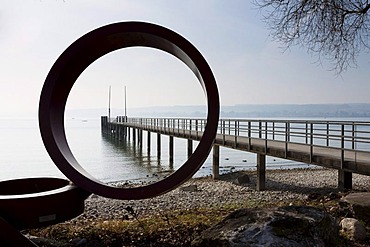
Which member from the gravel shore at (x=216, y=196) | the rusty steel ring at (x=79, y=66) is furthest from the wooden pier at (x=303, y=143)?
the rusty steel ring at (x=79, y=66)

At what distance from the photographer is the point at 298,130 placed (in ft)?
57.7

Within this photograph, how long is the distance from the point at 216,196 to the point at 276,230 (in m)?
9.48

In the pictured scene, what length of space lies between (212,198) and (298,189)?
4156mm

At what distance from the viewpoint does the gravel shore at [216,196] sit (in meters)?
10.8

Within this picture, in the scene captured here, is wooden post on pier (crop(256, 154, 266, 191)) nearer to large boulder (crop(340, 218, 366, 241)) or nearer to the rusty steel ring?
the rusty steel ring

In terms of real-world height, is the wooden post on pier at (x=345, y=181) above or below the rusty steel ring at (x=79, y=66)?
below

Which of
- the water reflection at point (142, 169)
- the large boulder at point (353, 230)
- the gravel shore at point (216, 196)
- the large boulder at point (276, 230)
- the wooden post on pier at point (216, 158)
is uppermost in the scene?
the large boulder at point (276, 230)

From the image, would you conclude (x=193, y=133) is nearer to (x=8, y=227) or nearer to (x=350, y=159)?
(x=350, y=159)

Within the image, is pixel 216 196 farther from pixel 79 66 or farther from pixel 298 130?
pixel 79 66

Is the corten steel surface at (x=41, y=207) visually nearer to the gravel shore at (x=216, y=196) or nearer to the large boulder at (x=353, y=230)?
the large boulder at (x=353, y=230)

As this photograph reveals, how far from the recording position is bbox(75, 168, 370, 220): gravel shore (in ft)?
35.4

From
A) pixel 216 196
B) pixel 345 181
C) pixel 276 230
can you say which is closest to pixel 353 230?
pixel 276 230

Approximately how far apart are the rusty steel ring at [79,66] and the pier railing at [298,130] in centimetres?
502

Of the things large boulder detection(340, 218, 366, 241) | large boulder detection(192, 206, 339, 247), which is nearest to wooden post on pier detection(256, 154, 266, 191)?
large boulder detection(340, 218, 366, 241)
